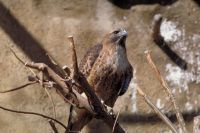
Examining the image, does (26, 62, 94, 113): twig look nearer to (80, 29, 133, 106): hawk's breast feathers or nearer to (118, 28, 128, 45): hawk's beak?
(80, 29, 133, 106): hawk's breast feathers

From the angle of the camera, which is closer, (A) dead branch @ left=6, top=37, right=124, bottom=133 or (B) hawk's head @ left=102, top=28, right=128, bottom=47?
(A) dead branch @ left=6, top=37, right=124, bottom=133

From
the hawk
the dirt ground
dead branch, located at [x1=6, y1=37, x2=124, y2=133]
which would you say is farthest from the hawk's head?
dead branch, located at [x1=6, y1=37, x2=124, y2=133]

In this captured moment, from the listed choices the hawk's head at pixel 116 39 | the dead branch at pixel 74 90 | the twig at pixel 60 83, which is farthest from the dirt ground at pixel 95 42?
the twig at pixel 60 83

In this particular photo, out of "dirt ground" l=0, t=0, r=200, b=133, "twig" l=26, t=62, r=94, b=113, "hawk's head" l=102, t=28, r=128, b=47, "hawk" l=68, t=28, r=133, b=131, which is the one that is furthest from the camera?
"dirt ground" l=0, t=0, r=200, b=133

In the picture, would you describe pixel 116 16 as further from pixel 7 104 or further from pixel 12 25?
pixel 7 104

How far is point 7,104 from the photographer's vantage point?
419cm

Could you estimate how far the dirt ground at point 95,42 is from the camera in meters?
4.21

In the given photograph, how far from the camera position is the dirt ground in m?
4.21

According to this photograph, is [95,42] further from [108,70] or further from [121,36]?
[108,70]

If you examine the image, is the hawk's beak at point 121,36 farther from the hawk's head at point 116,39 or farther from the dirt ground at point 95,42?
the dirt ground at point 95,42

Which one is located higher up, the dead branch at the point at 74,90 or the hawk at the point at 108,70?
the dead branch at the point at 74,90

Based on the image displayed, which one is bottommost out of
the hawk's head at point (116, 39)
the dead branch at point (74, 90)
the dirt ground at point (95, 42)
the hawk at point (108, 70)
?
the dirt ground at point (95, 42)

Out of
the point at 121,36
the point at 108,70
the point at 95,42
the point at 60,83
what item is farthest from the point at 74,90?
the point at 95,42

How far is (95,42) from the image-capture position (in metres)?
4.26
